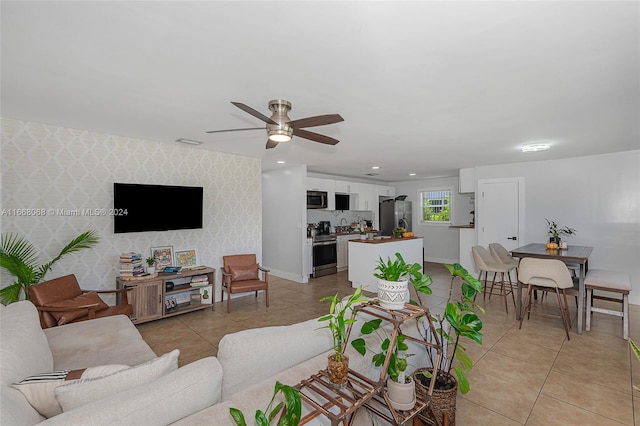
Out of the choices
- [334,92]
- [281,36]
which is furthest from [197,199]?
[281,36]

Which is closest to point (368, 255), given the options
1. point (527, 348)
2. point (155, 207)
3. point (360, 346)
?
point (527, 348)

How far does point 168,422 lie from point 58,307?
2457 millimetres

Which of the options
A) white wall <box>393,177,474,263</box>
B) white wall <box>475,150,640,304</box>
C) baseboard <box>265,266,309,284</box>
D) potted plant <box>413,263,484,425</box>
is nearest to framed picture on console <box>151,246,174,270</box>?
baseboard <box>265,266,309,284</box>

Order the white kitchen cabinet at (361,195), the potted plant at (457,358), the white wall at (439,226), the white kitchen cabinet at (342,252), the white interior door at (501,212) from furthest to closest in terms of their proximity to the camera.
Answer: the white wall at (439,226), the white kitchen cabinet at (361,195), the white kitchen cabinet at (342,252), the white interior door at (501,212), the potted plant at (457,358)

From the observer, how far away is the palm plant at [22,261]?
2.78m

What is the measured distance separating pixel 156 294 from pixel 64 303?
1.01 meters

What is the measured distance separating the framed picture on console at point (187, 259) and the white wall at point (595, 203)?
5.94m

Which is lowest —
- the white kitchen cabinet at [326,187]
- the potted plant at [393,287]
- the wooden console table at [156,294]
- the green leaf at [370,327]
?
the wooden console table at [156,294]

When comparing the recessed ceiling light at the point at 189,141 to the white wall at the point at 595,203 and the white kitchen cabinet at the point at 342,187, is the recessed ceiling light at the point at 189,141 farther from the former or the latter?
the white wall at the point at 595,203

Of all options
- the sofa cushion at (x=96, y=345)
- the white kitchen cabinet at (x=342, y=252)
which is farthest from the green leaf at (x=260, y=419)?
the white kitchen cabinet at (x=342, y=252)

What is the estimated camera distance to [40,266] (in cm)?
323

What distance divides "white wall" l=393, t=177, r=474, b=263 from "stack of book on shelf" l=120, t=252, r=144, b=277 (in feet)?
23.3

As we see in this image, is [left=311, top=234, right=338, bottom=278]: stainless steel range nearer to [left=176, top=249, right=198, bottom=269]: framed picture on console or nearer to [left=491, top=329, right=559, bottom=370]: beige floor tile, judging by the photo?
[left=176, top=249, right=198, bottom=269]: framed picture on console

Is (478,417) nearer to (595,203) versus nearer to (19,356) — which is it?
(19,356)
